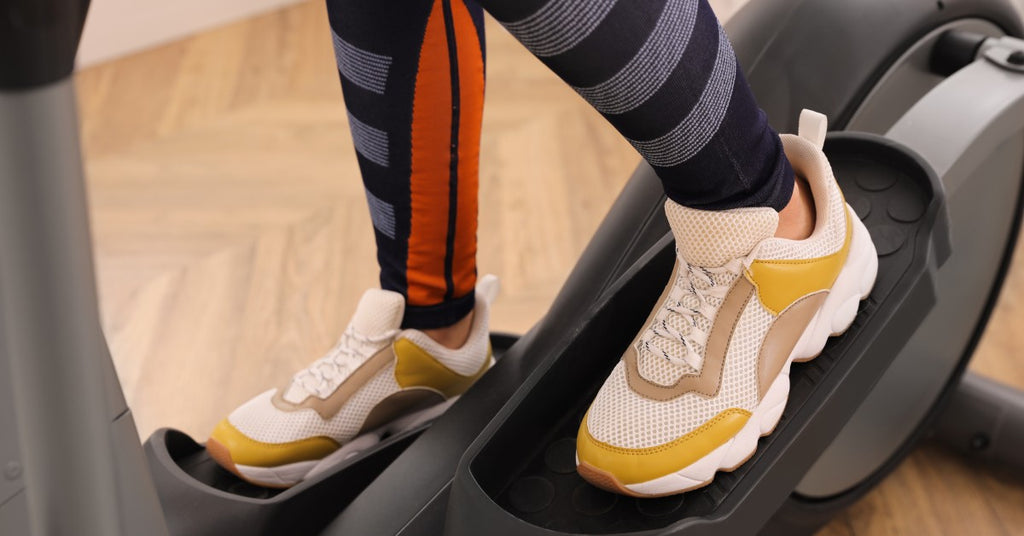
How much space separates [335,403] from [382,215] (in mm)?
168

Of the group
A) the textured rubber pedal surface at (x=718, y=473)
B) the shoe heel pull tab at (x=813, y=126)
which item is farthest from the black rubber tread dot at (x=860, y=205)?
the shoe heel pull tab at (x=813, y=126)

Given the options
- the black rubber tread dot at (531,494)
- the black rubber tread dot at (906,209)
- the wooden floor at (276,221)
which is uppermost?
the black rubber tread dot at (906,209)

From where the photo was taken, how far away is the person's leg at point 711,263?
0.58 m

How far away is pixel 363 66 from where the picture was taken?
2.50ft

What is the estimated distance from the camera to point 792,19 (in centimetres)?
97

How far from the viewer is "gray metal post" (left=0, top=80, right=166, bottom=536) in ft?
1.36

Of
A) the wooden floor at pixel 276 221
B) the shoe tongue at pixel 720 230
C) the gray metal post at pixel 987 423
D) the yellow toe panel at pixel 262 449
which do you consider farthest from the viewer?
the wooden floor at pixel 276 221

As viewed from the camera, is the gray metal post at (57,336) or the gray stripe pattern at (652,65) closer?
the gray metal post at (57,336)

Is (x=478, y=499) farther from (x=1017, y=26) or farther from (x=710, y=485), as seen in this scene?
(x=1017, y=26)

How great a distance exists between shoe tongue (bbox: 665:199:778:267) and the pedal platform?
0.34 metres

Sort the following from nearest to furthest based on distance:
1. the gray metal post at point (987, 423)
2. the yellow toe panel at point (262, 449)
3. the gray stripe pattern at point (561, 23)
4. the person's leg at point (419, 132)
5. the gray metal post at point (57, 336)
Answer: the gray metal post at point (57, 336) < the gray stripe pattern at point (561, 23) < the person's leg at point (419, 132) < the yellow toe panel at point (262, 449) < the gray metal post at point (987, 423)

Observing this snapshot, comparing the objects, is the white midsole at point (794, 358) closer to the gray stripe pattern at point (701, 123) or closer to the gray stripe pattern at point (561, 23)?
the gray stripe pattern at point (701, 123)
